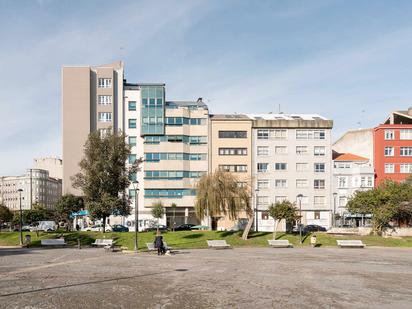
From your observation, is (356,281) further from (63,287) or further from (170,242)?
(170,242)

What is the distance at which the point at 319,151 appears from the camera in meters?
75.2

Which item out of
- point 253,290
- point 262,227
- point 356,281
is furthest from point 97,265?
point 262,227

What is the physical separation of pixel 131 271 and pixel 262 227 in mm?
52534

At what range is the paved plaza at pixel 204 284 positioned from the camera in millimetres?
13922

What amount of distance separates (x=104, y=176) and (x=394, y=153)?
50448 mm

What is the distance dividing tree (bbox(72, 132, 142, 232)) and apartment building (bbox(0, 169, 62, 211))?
117m

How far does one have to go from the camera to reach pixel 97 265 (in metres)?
24.0

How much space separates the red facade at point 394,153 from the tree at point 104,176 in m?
46.0

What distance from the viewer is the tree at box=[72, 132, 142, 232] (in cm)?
4631

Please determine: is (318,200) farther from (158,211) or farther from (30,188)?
(30,188)

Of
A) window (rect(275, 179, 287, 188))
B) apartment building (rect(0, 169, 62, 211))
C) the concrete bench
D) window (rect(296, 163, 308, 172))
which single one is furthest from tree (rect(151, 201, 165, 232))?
apartment building (rect(0, 169, 62, 211))

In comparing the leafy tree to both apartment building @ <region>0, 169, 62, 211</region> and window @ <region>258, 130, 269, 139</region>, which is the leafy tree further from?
apartment building @ <region>0, 169, 62, 211</region>

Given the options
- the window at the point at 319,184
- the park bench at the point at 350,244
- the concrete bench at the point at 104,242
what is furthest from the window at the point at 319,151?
the concrete bench at the point at 104,242

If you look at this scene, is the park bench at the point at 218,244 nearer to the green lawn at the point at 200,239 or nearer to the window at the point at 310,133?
the green lawn at the point at 200,239
